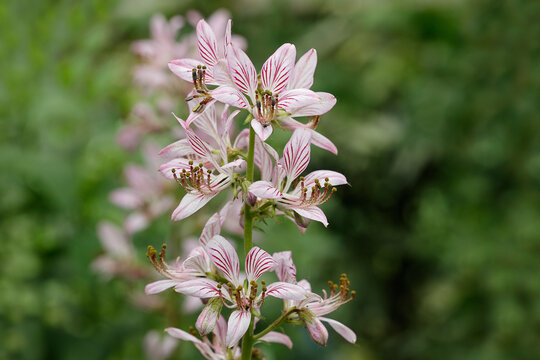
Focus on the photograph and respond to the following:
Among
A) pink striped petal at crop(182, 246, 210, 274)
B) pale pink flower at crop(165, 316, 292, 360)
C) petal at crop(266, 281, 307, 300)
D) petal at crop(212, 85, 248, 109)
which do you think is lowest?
Result: pale pink flower at crop(165, 316, 292, 360)

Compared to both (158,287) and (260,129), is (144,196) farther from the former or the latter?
(260,129)

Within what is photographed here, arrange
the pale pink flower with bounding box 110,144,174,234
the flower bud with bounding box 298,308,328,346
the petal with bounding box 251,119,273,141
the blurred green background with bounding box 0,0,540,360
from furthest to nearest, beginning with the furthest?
the blurred green background with bounding box 0,0,540,360 → the pale pink flower with bounding box 110,144,174,234 → the flower bud with bounding box 298,308,328,346 → the petal with bounding box 251,119,273,141

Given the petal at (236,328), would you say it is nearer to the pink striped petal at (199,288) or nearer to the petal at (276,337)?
the pink striped petal at (199,288)

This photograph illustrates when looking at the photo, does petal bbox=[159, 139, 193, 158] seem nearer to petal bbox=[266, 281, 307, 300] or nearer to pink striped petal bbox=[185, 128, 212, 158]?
pink striped petal bbox=[185, 128, 212, 158]

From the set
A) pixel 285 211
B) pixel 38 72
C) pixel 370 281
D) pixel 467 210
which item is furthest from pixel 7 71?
pixel 370 281

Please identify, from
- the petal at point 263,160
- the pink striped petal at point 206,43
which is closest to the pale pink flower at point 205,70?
the pink striped petal at point 206,43

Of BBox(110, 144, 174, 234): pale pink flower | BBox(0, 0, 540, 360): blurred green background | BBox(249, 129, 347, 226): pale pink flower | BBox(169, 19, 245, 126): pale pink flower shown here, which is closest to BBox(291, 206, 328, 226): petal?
BBox(249, 129, 347, 226): pale pink flower

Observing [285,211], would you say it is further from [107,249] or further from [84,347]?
[84,347]

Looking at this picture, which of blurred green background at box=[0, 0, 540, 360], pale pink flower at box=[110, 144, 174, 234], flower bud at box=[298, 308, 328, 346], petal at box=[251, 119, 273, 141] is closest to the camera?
petal at box=[251, 119, 273, 141]
